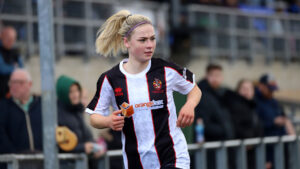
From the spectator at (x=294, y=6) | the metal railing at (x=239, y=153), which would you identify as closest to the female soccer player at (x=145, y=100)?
the metal railing at (x=239, y=153)

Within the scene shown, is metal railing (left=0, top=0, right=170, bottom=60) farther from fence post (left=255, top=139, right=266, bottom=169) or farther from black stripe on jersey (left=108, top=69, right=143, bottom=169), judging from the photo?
black stripe on jersey (left=108, top=69, right=143, bottom=169)

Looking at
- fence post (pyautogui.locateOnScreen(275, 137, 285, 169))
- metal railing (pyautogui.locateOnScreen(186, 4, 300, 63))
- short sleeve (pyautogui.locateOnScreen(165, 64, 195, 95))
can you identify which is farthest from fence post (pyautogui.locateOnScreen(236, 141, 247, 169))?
metal railing (pyautogui.locateOnScreen(186, 4, 300, 63))

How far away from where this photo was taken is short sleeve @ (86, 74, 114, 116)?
5176 mm

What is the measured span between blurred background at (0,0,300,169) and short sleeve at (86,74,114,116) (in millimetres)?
5731

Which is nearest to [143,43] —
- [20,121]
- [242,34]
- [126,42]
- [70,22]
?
[126,42]

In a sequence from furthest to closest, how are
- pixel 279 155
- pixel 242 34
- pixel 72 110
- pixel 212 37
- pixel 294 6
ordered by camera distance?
pixel 294 6
pixel 242 34
pixel 212 37
pixel 279 155
pixel 72 110

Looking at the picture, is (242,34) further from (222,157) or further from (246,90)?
(222,157)

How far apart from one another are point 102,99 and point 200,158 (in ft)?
9.28

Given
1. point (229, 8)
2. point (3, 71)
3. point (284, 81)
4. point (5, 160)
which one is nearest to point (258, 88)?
point (3, 71)

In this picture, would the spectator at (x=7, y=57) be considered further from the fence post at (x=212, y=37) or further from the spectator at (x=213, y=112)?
the fence post at (x=212, y=37)

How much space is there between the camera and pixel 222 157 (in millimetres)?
7988

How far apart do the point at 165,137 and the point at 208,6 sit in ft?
39.6

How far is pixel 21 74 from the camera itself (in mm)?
7270

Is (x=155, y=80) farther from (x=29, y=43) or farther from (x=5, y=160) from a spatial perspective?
(x=29, y=43)
